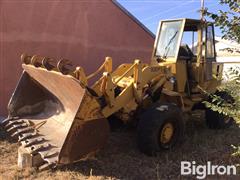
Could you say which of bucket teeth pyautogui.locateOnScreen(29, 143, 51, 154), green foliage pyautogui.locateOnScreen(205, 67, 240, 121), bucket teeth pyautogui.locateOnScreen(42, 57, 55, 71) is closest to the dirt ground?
bucket teeth pyautogui.locateOnScreen(29, 143, 51, 154)

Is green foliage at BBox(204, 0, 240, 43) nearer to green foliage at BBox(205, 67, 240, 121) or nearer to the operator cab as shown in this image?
green foliage at BBox(205, 67, 240, 121)

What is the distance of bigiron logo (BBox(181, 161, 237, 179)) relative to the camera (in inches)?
219

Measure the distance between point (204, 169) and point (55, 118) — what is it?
242cm

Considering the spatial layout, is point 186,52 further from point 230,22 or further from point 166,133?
point 230,22

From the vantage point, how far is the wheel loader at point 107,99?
5.14 m

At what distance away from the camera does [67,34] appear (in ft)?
31.1

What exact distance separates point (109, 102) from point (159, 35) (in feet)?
8.69

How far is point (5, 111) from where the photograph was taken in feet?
28.0

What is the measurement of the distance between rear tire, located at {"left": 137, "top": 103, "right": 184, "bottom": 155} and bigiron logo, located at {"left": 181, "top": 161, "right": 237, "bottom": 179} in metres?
0.49

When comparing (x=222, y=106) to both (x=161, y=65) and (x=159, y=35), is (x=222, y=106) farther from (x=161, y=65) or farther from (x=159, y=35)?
(x=159, y=35)

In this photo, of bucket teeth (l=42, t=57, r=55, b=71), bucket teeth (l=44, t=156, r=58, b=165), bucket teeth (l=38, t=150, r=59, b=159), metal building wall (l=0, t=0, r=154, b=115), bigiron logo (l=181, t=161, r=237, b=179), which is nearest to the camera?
bucket teeth (l=44, t=156, r=58, b=165)

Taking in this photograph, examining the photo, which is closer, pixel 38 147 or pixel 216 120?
pixel 38 147

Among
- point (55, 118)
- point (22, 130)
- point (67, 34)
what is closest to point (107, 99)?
point (55, 118)

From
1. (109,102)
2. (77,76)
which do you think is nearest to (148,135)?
(109,102)
